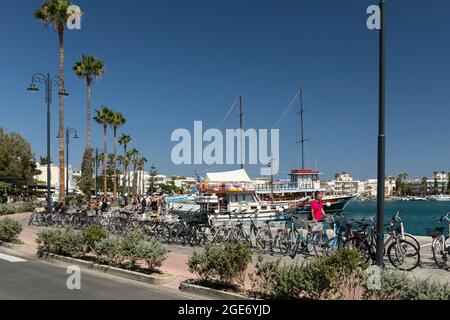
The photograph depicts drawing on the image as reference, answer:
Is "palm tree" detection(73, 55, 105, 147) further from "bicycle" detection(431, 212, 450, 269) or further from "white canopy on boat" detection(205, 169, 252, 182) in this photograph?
"bicycle" detection(431, 212, 450, 269)

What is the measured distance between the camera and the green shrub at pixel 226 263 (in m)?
8.27

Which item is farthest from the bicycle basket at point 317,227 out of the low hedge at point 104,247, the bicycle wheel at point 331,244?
the low hedge at point 104,247

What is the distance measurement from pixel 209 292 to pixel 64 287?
9.80ft

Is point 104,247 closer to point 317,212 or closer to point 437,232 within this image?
point 317,212

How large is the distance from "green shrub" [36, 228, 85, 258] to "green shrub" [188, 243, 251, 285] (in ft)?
15.9

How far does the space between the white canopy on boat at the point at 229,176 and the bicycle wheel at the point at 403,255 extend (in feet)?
90.9

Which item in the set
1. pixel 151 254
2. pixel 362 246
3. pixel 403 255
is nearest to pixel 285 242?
pixel 362 246

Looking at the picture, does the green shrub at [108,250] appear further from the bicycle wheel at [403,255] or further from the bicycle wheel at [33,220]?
the bicycle wheel at [33,220]

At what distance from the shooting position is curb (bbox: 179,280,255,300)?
303 inches

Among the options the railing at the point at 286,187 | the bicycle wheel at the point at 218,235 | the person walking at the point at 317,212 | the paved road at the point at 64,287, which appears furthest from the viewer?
the railing at the point at 286,187

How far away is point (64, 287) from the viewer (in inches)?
340

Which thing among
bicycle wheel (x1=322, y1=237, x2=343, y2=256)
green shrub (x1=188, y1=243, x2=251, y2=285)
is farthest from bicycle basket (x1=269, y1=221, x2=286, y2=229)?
green shrub (x1=188, y1=243, x2=251, y2=285)

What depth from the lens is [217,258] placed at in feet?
27.7
